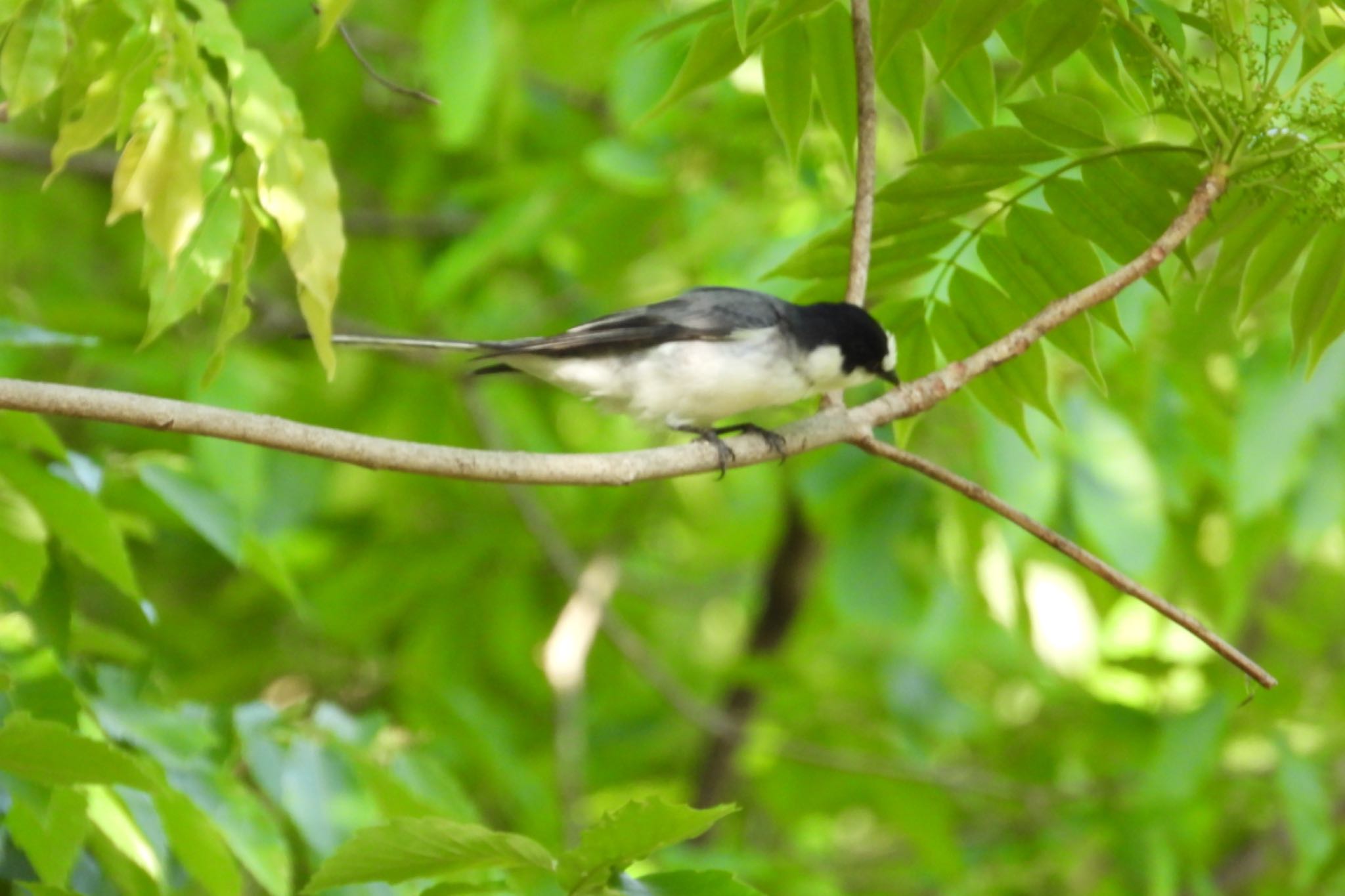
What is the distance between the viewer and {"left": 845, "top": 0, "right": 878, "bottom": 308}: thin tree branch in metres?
2.13

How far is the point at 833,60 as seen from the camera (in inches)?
91.5

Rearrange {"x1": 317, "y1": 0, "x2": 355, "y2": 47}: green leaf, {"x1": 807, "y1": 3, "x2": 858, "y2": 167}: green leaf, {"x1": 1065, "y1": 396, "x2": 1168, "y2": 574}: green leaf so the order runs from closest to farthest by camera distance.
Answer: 1. {"x1": 317, "y1": 0, "x2": 355, "y2": 47}: green leaf
2. {"x1": 807, "y1": 3, "x2": 858, "y2": 167}: green leaf
3. {"x1": 1065, "y1": 396, "x2": 1168, "y2": 574}: green leaf

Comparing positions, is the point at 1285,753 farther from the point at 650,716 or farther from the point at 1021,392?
the point at 650,716

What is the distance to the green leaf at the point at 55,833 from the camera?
6.06 ft

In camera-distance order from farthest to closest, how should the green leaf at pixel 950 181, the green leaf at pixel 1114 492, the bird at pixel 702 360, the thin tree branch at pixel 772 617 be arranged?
the thin tree branch at pixel 772 617 < the green leaf at pixel 1114 492 < the bird at pixel 702 360 < the green leaf at pixel 950 181

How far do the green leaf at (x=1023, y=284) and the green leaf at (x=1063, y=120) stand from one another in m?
0.27

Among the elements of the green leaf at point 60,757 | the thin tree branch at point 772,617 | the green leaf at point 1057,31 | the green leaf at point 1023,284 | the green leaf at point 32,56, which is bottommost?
the thin tree branch at point 772,617

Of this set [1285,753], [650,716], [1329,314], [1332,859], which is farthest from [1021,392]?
[650,716]

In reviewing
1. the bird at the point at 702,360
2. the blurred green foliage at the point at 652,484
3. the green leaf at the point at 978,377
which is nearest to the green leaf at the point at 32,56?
the blurred green foliage at the point at 652,484

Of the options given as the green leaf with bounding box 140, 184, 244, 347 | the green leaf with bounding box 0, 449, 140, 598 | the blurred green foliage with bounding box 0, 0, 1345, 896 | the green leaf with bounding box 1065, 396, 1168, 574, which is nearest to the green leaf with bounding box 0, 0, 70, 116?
the blurred green foliage with bounding box 0, 0, 1345, 896

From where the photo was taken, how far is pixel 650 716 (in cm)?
591

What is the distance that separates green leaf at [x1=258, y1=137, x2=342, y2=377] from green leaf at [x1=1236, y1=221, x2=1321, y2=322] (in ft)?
4.77

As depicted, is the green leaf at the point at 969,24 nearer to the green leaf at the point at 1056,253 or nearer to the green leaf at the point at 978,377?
the green leaf at the point at 1056,253

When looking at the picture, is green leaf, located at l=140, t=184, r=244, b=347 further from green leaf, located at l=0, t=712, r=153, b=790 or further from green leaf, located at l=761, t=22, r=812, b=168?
green leaf, located at l=761, t=22, r=812, b=168
